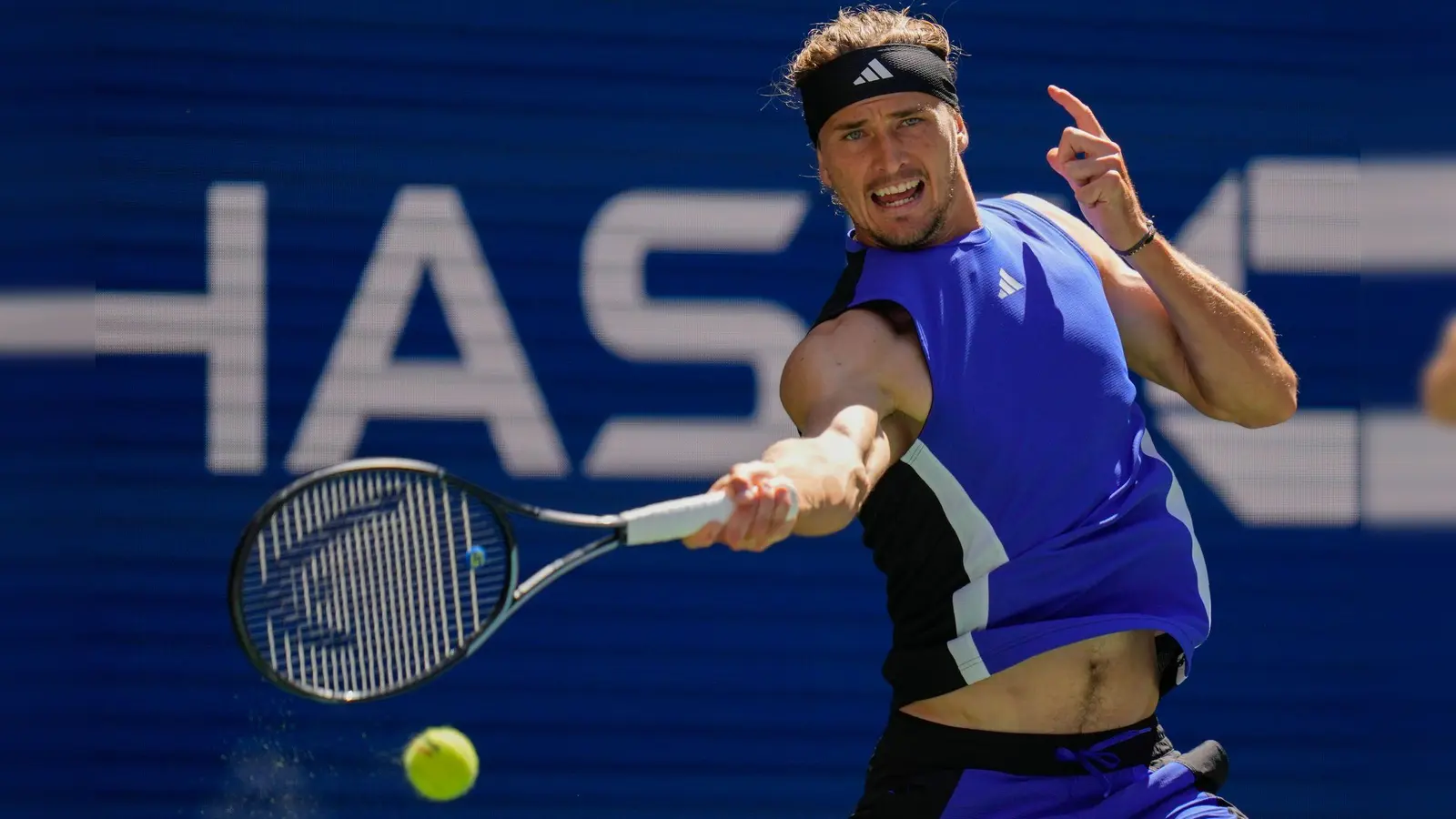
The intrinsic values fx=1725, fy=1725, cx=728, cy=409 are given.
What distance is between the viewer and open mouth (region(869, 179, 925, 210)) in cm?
328

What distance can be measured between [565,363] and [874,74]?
2.25 metres

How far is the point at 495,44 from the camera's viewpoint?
5.38 meters

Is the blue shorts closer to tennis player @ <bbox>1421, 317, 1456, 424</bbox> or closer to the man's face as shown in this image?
the man's face

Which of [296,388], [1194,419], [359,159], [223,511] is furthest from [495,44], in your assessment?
[1194,419]

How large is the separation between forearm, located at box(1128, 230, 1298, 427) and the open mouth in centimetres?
45

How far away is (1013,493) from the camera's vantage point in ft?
10.2

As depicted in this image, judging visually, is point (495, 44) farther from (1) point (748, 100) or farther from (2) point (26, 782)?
(2) point (26, 782)

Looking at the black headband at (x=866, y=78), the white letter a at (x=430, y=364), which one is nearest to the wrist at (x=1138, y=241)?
the black headband at (x=866, y=78)

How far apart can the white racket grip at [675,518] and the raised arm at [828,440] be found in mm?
21

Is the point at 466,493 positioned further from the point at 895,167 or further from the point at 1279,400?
the point at 1279,400

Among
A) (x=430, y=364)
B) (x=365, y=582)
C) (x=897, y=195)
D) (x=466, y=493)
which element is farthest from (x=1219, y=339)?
(x=430, y=364)

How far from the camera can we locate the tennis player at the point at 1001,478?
10.1ft

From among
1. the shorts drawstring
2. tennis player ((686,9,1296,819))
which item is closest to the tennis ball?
tennis player ((686,9,1296,819))

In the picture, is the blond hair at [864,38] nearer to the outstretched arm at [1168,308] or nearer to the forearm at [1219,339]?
the outstretched arm at [1168,308]
